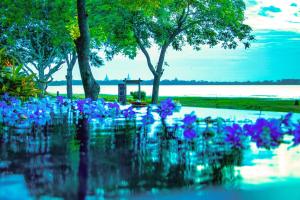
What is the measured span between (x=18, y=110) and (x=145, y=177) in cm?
793

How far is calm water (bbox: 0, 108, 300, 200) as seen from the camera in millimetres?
5320

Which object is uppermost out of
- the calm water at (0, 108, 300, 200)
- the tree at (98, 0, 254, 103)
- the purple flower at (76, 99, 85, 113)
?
the tree at (98, 0, 254, 103)

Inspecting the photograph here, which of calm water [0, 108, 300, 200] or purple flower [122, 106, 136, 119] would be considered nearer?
calm water [0, 108, 300, 200]

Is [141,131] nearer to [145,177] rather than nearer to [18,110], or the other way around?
[18,110]

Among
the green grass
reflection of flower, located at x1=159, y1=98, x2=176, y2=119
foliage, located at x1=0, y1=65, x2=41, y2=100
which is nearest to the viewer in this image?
reflection of flower, located at x1=159, y1=98, x2=176, y2=119

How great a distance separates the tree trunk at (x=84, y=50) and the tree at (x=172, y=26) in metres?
18.8

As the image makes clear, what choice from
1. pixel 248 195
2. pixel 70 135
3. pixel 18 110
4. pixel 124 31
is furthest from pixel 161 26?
pixel 248 195

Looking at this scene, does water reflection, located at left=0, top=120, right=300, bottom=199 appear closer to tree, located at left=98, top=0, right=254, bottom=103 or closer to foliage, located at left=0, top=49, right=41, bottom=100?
foliage, located at left=0, top=49, right=41, bottom=100

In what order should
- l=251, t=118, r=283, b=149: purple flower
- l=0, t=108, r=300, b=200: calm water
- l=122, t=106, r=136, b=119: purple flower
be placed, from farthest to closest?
l=122, t=106, r=136, b=119: purple flower → l=251, t=118, r=283, b=149: purple flower → l=0, t=108, r=300, b=200: calm water

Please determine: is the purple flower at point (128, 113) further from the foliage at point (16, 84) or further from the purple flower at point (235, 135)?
the purple flower at point (235, 135)

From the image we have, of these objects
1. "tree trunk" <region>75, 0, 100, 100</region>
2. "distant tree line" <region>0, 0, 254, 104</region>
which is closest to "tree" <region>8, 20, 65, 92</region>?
"distant tree line" <region>0, 0, 254, 104</region>

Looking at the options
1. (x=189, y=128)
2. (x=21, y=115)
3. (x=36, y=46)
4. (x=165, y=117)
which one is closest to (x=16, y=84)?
(x=21, y=115)

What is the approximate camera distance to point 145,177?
20.0ft

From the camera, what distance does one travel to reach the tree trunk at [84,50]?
18.2 metres
